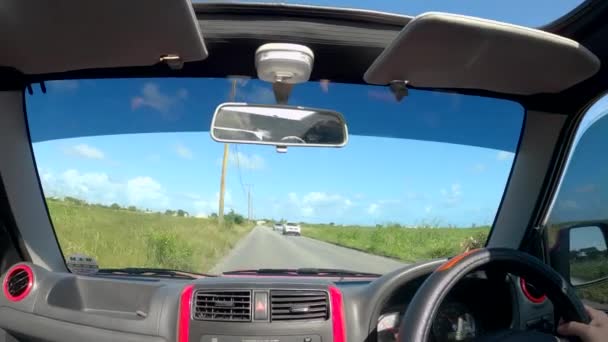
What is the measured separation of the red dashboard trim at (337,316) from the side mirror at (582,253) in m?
1.95

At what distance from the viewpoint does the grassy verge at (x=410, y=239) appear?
441 cm

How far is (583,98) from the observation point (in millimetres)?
3934

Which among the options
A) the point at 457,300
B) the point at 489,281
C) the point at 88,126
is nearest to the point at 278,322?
the point at 457,300

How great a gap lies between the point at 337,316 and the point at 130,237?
7.25 feet

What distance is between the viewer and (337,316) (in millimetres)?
3094

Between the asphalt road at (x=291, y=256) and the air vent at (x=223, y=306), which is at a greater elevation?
the air vent at (x=223, y=306)

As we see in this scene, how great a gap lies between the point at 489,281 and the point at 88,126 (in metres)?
3.44

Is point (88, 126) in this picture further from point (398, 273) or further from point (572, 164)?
point (572, 164)

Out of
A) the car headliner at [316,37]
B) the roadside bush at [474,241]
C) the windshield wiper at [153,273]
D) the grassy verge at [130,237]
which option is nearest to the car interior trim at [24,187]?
the grassy verge at [130,237]

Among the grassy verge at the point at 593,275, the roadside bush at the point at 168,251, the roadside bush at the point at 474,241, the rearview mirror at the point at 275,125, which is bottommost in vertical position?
the roadside bush at the point at 168,251

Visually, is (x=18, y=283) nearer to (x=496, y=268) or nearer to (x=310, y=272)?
(x=310, y=272)

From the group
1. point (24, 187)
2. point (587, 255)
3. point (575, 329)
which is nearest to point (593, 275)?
point (587, 255)

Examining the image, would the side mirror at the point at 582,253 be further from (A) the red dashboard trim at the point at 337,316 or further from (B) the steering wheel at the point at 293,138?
(B) the steering wheel at the point at 293,138

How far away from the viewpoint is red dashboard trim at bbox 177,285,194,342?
3.11m
